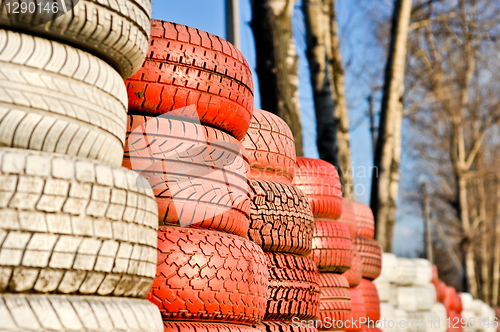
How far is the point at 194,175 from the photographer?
195 cm

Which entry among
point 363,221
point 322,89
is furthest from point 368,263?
point 322,89

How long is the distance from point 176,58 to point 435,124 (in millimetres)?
21213

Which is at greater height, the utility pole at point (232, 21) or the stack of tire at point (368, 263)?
the utility pole at point (232, 21)

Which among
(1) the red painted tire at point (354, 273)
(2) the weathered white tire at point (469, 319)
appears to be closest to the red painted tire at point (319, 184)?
(1) the red painted tire at point (354, 273)

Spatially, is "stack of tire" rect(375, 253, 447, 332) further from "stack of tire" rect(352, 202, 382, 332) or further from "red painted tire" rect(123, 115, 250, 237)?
"red painted tire" rect(123, 115, 250, 237)

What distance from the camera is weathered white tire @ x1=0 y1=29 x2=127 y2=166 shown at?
1281 millimetres

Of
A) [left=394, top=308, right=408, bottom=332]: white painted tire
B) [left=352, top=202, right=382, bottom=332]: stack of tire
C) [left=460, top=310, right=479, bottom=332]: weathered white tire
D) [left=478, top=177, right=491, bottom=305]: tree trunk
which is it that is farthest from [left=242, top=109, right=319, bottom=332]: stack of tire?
[left=478, top=177, right=491, bottom=305]: tree trunk

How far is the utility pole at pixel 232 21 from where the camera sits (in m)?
6.55

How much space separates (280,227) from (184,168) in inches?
33.4

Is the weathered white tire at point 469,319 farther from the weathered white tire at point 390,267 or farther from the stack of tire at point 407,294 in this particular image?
the weathered white tire at point 390,267

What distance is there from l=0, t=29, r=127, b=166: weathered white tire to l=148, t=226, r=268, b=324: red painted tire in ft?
1.47

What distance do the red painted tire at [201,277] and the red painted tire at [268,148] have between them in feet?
2.62

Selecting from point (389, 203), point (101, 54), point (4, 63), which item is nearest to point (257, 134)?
point (101, 54)

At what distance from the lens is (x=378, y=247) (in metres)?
5.23
